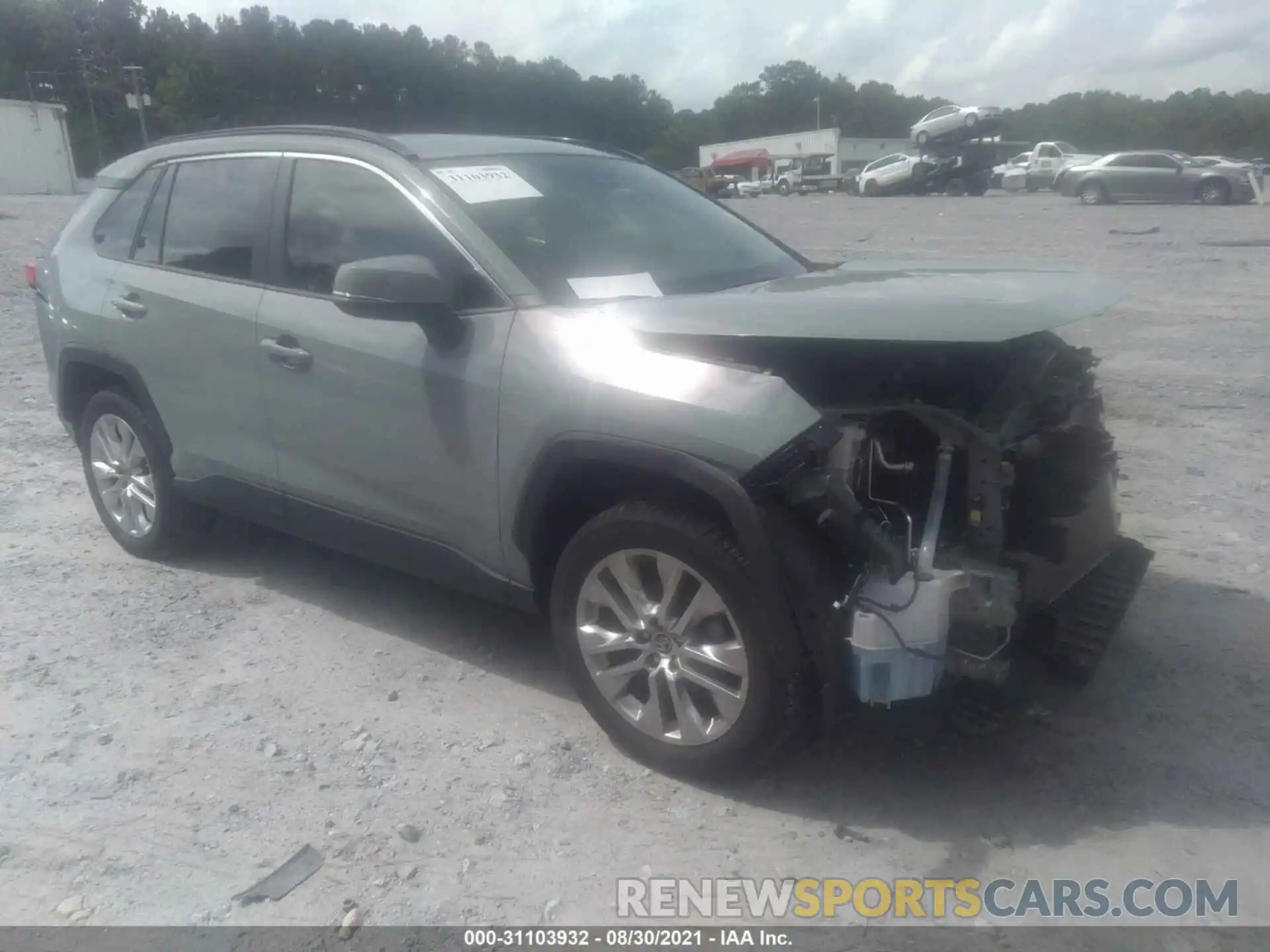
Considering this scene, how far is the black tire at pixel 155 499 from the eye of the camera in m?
4.68

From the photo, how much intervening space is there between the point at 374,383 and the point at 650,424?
1.15m

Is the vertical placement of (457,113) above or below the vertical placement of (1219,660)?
above

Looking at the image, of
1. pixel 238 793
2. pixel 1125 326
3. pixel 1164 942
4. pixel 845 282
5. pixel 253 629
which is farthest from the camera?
pixel 1125 326

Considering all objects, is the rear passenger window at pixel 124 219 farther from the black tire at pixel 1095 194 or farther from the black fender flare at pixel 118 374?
the black tire at pixel 1095 194

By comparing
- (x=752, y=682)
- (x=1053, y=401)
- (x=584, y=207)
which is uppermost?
(x=584, y=207)

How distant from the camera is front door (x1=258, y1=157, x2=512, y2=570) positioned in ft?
11.2

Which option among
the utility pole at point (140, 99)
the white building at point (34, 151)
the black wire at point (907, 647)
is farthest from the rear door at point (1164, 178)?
the utility pole at point (140, 99)

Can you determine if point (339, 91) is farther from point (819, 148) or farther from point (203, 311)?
point (203, 311)

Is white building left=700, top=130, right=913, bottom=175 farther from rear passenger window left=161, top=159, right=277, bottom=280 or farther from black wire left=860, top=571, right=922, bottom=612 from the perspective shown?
black wire left=860, top=571, right=922, bottom=612

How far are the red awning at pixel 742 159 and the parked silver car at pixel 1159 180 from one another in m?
44.2

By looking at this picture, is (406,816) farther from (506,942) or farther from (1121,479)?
(1121,479)

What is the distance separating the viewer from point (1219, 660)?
3807mm

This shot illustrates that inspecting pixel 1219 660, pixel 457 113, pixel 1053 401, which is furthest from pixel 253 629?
pixel 457 113

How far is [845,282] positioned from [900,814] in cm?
171
